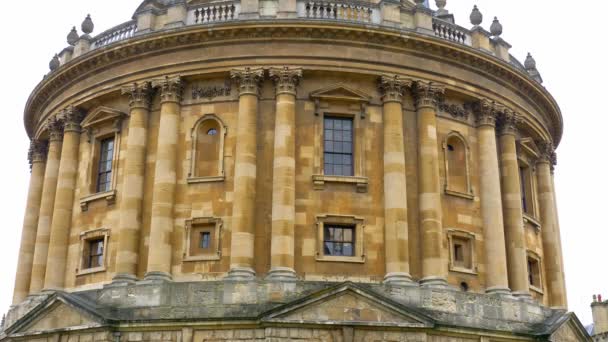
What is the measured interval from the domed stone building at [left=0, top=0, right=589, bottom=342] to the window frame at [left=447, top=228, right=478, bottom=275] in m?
0.05

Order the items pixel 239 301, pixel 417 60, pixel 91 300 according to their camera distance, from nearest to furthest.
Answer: pixel 239 301 < pixel 91 300 < pixel 417 60

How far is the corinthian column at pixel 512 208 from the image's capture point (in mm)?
30969

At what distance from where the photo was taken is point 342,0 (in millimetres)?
31141

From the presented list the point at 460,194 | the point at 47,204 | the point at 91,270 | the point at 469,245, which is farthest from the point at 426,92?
the point at 47,204

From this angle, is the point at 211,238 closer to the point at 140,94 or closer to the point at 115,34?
the point at 140,94

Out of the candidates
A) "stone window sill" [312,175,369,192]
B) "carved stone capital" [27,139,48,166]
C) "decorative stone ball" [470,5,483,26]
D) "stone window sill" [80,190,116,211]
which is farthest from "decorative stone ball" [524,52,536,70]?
"carved stone capital" [27,139,48,166]

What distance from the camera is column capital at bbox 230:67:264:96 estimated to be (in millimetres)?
29453

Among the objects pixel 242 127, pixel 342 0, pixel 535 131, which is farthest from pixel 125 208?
pixel 535 131

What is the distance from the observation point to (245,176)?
92.6ft

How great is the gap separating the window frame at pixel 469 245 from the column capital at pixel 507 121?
5.28 metres

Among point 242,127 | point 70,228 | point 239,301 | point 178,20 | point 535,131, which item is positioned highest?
point 178,20

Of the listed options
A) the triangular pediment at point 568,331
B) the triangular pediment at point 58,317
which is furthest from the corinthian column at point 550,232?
the triangular pediment at point 58,317

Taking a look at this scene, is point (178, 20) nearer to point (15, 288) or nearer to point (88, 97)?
point (88, 97)

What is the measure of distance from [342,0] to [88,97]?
36.5ft
